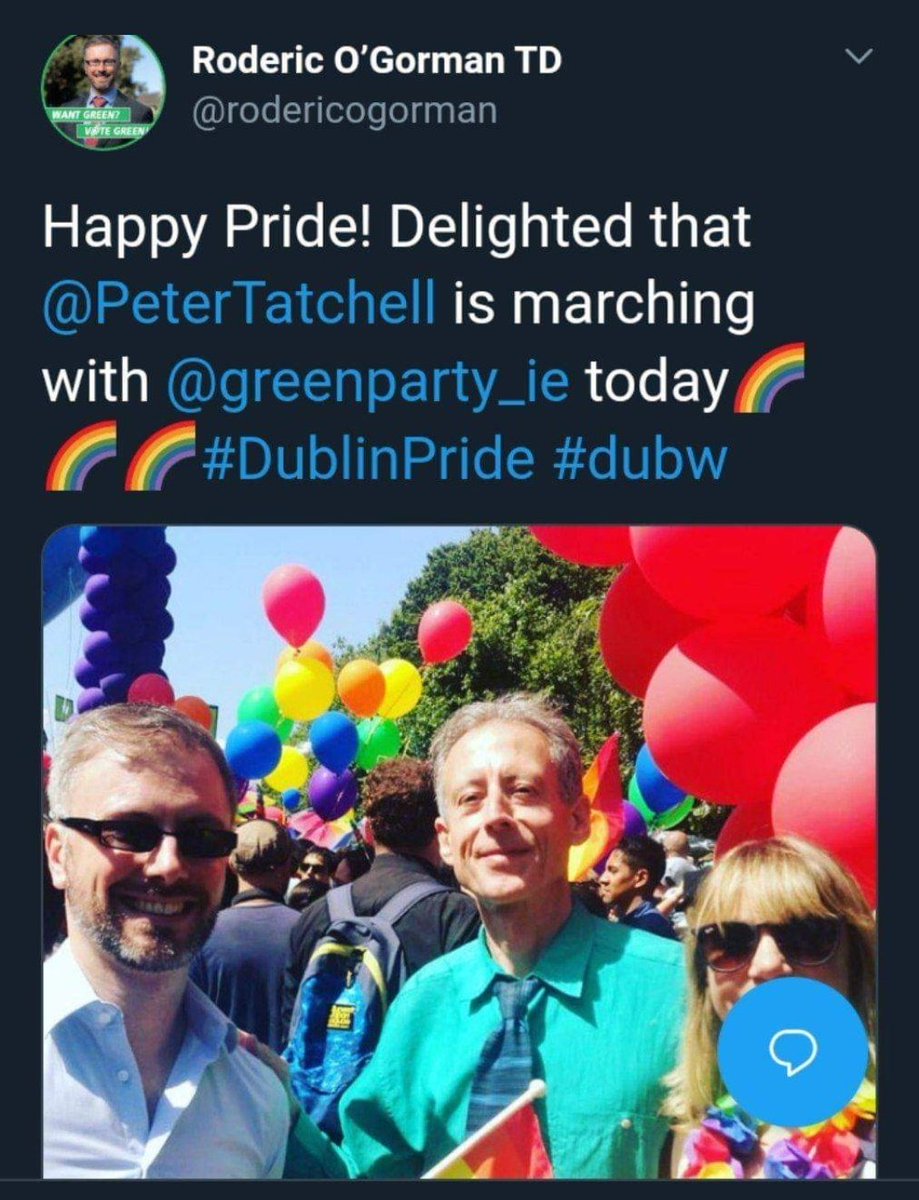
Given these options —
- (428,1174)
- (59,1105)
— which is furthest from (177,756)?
(428,1174)

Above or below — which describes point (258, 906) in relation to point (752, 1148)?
above

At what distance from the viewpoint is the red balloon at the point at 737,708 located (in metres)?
5.04

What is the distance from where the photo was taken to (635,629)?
520 cm

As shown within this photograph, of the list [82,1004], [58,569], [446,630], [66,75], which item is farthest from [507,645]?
[66,75]

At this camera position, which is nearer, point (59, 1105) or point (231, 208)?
point (59, 1105)

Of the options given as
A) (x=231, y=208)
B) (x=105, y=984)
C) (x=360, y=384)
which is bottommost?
(x=105, y=984)

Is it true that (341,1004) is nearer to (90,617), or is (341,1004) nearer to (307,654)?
(307,654)

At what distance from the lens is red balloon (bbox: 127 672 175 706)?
4.98 metres

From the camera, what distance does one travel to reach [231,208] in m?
5.27

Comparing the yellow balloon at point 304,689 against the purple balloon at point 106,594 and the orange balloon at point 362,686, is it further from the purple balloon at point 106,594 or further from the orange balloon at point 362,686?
the purple balloon at point 106,594

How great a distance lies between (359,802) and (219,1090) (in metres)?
0.86

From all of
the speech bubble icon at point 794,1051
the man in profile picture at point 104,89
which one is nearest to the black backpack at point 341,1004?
the speech bubble icon at point 794,1051

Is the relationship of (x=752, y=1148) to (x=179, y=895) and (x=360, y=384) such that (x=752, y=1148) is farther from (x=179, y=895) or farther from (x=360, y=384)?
(x=360, y=384)

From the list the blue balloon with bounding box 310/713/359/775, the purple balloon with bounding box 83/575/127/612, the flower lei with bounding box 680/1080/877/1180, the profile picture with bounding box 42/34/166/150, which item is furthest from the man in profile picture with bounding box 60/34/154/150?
the flower lei with bounding box 680/1080/877/1180
